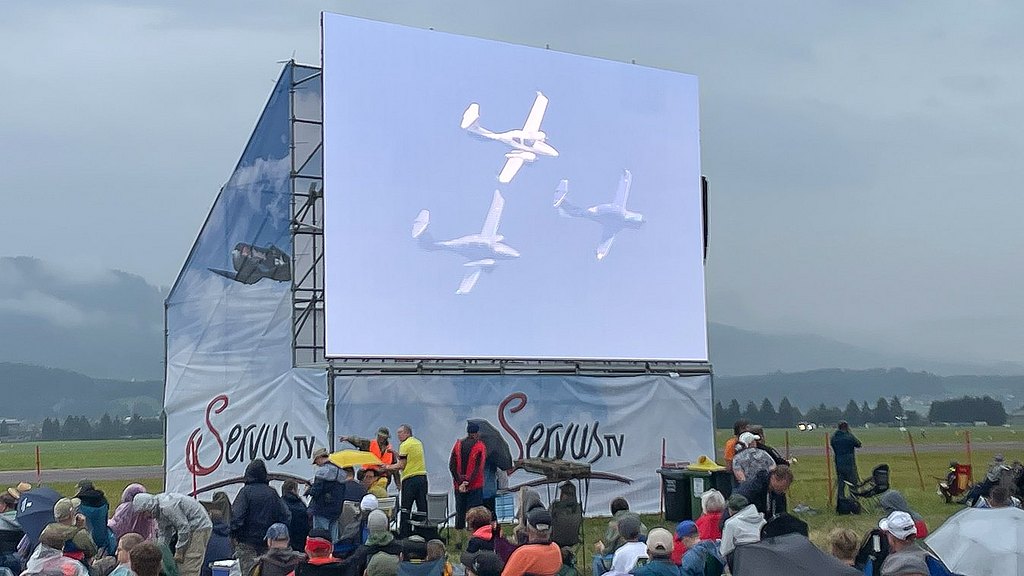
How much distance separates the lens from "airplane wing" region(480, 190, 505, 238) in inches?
655

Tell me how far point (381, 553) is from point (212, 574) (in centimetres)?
240

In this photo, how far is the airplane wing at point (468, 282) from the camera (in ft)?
53.2

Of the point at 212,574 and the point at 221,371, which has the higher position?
the point at 221,371

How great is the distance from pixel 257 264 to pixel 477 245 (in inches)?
127

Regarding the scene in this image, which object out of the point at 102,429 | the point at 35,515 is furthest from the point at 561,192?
the point at 102,429

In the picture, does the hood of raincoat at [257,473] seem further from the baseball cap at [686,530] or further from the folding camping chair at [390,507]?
the baseball cap at [686,530]

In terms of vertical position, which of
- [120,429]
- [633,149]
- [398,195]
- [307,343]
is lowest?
[120,429]

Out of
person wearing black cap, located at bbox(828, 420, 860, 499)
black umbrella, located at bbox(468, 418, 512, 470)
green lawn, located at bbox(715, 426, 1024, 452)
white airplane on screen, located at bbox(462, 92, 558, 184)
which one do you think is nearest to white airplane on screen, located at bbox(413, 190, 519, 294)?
white airplane on screen, located at bbox(462, 92, 558, 184)

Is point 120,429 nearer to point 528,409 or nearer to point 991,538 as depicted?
point 528,409

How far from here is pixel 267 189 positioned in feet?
52.0

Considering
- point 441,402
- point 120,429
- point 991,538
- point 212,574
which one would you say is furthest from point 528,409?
point 120,429

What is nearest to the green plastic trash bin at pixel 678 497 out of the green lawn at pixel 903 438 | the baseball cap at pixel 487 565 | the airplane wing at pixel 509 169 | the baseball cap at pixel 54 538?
Result: the airplane wing at pixel 509 169

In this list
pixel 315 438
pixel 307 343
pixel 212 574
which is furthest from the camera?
pixel 307 343

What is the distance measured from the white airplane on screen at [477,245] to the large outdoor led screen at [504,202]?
0.03 meters
